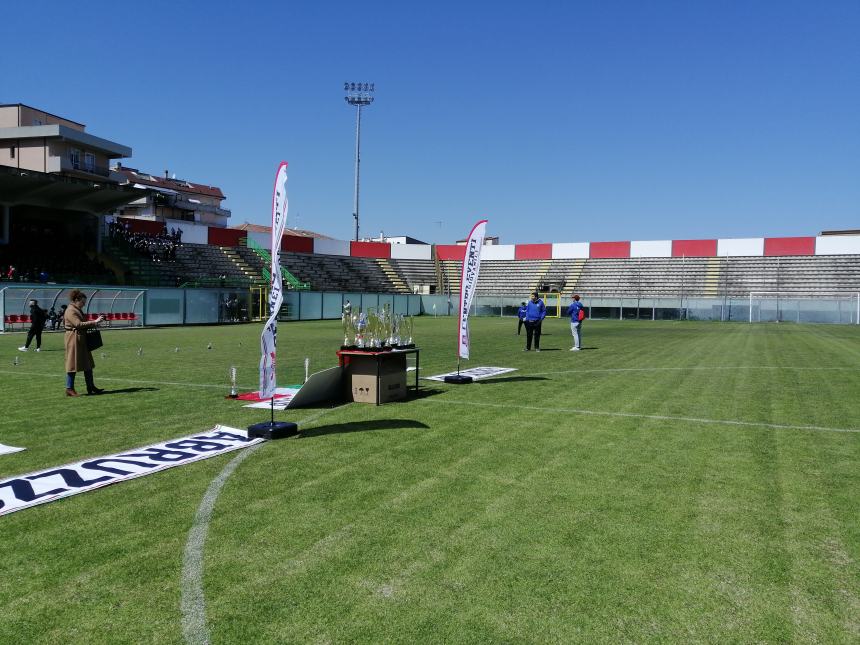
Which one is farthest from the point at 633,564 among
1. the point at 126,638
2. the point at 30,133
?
the point at 30,133

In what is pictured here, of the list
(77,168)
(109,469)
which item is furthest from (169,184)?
(109,469)

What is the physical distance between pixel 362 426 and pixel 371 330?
211 centimetres

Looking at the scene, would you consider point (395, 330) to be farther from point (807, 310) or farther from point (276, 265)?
point (807, 310)

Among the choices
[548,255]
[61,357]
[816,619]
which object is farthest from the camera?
[548,255]

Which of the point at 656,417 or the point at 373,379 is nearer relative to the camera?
the point at 656,417

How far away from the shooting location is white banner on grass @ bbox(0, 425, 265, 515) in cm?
552

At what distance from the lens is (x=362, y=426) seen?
8.49 meters

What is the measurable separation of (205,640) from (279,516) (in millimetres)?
1784

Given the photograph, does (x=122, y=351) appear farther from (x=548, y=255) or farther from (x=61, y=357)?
(x=548, y=255)

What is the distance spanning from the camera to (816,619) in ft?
11.7

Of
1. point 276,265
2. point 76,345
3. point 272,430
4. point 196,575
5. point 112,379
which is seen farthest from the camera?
point 112,379

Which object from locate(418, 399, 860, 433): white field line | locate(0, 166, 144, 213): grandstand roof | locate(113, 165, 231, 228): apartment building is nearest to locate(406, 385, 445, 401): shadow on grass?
locate(418, 399, 860, 433): white field line

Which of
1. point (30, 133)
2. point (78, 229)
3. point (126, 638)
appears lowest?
point (126, 638)

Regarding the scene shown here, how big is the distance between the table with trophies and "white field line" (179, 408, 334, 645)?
4170 millimetres
